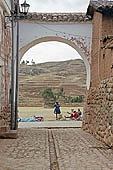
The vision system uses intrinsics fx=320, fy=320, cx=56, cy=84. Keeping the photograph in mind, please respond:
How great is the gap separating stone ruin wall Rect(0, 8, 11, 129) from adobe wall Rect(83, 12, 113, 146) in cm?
331

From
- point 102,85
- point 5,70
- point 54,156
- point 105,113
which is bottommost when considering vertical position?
point 54,156

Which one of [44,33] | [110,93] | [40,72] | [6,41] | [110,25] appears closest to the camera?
[110,93]

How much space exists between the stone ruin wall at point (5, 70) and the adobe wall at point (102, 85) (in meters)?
3.31

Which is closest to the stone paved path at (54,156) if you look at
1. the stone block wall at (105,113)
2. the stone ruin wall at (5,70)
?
the stone block wall at (105,113)

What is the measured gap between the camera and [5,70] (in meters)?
12.4

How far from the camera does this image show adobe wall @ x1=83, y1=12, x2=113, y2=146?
8.90 m

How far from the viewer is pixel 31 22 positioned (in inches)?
573

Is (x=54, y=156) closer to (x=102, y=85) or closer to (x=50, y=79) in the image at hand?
(x=102, y=85)

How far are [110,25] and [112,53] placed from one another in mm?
2417

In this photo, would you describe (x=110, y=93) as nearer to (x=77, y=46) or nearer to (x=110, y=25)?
(x=110, y=25)

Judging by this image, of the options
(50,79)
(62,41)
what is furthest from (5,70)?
(50,79)

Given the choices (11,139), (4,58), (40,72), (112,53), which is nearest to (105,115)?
(112,53)

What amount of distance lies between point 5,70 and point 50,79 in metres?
39.4

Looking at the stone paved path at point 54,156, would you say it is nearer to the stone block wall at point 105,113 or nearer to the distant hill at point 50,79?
the stone block wall at point 105,113
